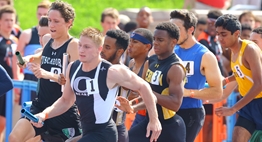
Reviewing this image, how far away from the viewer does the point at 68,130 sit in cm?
→ 840

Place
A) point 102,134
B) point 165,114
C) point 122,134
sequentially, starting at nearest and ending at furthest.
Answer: point 102,134
point 165,114
point 122,134

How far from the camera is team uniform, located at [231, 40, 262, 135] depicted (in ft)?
26.5

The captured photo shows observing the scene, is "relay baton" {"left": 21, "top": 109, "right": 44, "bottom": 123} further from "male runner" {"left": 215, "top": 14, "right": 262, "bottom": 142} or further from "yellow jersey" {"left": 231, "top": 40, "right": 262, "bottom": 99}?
"yellow jersey" {"left": 231, "top": 40, "right": 262, "bottom": 99}

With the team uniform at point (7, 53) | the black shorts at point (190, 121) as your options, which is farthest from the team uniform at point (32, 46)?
the black shorts at point (190, 121)

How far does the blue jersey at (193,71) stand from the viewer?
8.13 meters

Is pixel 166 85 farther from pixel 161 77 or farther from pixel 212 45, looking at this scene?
pixel 212 45

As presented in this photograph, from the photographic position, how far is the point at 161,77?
24.3 ft

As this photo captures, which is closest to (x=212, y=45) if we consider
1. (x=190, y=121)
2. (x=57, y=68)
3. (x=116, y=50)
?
(x=190, y=121)

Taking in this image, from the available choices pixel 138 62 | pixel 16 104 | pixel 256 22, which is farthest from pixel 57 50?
pixel 256 22

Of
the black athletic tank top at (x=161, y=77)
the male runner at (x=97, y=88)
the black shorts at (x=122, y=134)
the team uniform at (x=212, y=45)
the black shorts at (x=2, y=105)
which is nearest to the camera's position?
the male runner at (x=97, y=88)

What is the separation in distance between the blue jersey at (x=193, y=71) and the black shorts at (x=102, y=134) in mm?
1368

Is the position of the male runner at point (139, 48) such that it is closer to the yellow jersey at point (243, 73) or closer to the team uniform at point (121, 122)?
the team uniform at point (121, 122)

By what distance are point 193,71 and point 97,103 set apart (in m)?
1.62

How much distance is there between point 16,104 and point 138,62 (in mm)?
2614
